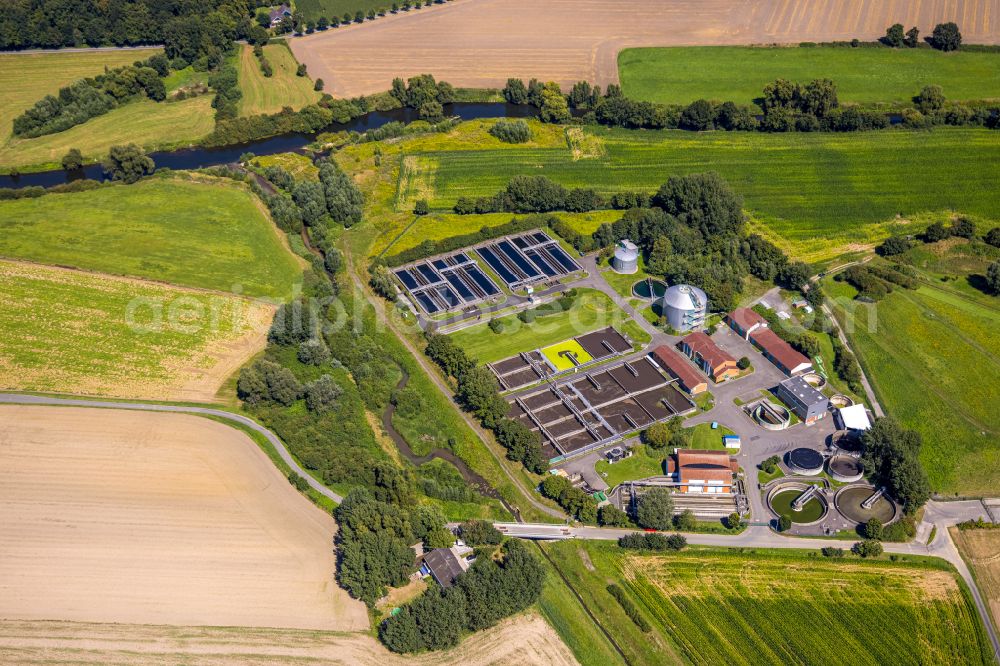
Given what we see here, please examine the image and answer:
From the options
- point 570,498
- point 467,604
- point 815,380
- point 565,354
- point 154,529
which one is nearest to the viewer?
point 467,604

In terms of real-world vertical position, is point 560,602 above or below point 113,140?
below

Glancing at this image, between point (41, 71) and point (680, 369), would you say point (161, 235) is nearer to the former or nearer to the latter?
point (41, 71)

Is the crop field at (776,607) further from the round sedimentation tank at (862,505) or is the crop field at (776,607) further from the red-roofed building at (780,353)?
the red-roofed building at (780,353)

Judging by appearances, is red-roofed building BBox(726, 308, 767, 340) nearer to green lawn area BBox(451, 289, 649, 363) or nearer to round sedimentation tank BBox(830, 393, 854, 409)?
green lawn area BBox(451, 289, 649, 363)

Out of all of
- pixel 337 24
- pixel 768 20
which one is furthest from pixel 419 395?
pixel 768 20

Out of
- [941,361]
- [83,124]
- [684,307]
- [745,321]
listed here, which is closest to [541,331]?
[684,307]

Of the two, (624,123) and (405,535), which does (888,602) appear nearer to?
(405,535)

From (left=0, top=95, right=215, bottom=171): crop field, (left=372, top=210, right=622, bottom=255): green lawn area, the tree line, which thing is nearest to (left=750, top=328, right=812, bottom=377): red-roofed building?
(left=372, top=210, right=622, bottom=255): green lawn area
